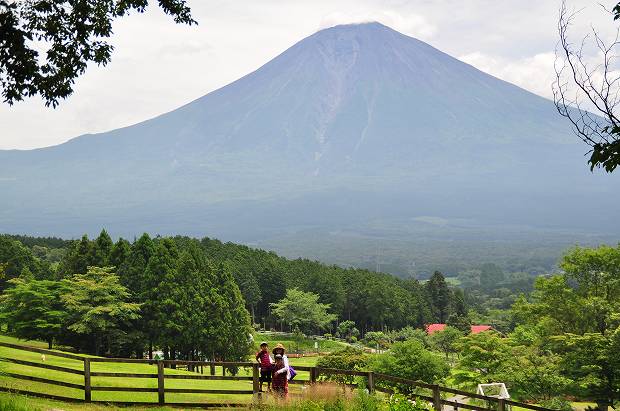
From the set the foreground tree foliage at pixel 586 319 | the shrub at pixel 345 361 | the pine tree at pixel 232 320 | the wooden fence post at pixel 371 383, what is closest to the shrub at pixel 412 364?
the shrub at pixel 345 361

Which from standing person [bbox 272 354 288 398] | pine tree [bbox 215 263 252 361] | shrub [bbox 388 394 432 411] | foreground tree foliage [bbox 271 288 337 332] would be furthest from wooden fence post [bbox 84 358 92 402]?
foreground tree foliage [bbox 271 288 337 332]

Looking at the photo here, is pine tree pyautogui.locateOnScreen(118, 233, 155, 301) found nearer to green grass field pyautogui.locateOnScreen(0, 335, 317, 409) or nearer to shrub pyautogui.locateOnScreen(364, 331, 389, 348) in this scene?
green grass field pyautogui.locateOnScreen(0, 335, 317, 409)

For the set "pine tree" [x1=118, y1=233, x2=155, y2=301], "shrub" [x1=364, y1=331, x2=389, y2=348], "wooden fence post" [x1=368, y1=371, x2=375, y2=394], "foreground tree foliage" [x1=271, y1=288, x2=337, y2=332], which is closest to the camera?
"wooden fence post" [x1=368, y1=371, x2=375, y2=394]

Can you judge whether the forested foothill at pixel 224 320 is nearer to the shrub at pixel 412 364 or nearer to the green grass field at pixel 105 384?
the shrub at pixel 412 364

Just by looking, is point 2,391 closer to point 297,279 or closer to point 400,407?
point 400,407

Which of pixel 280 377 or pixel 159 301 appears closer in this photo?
pixel 280 377

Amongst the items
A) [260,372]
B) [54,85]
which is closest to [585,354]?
[260,372]

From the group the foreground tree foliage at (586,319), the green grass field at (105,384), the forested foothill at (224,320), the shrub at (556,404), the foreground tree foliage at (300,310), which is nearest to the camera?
the green grass field at (105,384)

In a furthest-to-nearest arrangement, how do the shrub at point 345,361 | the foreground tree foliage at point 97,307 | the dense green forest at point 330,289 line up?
the dense green forest at point 330,289 → the shrub at point 345,361 → the foreground tree foliage at point 97,307

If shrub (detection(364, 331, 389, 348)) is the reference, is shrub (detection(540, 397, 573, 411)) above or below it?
above

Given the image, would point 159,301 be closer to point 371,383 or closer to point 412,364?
point 412,364

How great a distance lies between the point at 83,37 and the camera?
12.8 m

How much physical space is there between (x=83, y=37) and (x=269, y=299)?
3090 inches

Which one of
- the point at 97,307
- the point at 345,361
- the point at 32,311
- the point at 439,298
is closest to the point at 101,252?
the point at 32,311
